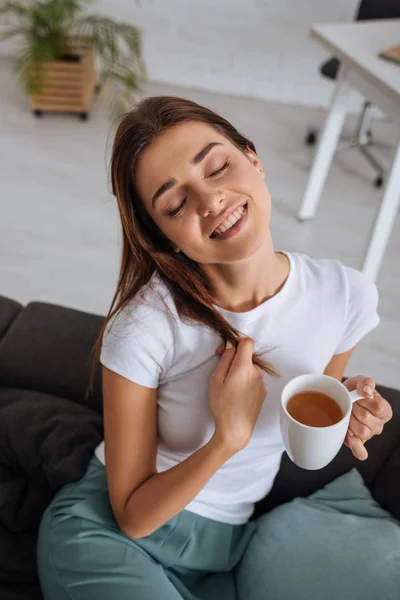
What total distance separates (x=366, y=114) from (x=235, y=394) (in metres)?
2.65

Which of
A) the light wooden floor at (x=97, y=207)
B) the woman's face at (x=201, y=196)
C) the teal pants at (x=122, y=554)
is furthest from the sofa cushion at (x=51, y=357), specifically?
the light wooden floor at (x=97, y=207)

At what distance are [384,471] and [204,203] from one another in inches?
28.6

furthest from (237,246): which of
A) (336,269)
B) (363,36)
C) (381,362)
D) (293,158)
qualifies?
(293,158)

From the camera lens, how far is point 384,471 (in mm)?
1301

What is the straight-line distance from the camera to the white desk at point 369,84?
2.14 metres

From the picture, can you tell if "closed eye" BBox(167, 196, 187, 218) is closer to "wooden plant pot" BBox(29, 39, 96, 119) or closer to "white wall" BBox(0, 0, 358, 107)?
"wooden plant pot" BBox(29, 39, 96, 119)

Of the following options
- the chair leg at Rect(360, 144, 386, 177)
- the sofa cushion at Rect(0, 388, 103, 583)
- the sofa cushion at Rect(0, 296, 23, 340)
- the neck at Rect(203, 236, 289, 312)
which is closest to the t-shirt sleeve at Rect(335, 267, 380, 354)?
the neck at Rect(203, 236, 289, 312)

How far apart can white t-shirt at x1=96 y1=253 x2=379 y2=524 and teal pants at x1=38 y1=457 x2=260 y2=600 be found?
5 centimetres

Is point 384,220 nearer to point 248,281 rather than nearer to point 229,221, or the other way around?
point 248,281

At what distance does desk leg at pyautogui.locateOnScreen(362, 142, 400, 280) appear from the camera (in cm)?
220

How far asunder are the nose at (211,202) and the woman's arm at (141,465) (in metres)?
0.29

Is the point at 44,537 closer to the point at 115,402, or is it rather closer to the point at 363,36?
the point at 115,402

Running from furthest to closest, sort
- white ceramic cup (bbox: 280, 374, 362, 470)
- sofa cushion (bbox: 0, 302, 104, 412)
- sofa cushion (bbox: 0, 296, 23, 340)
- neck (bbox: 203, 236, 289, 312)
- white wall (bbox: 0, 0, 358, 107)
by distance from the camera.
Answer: white wall (bbox: 0, 0, 358, 107) < sofa cushion (bbox: 0, 296, 23, 340) < sofa cushion (bbox: 0, 302, 104, 412) < neck (bbox: 203, 236, 289, 312) < white ceramic cup (bbox: 280, 374, 362, 470)

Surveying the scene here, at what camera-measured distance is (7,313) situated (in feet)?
5.26
